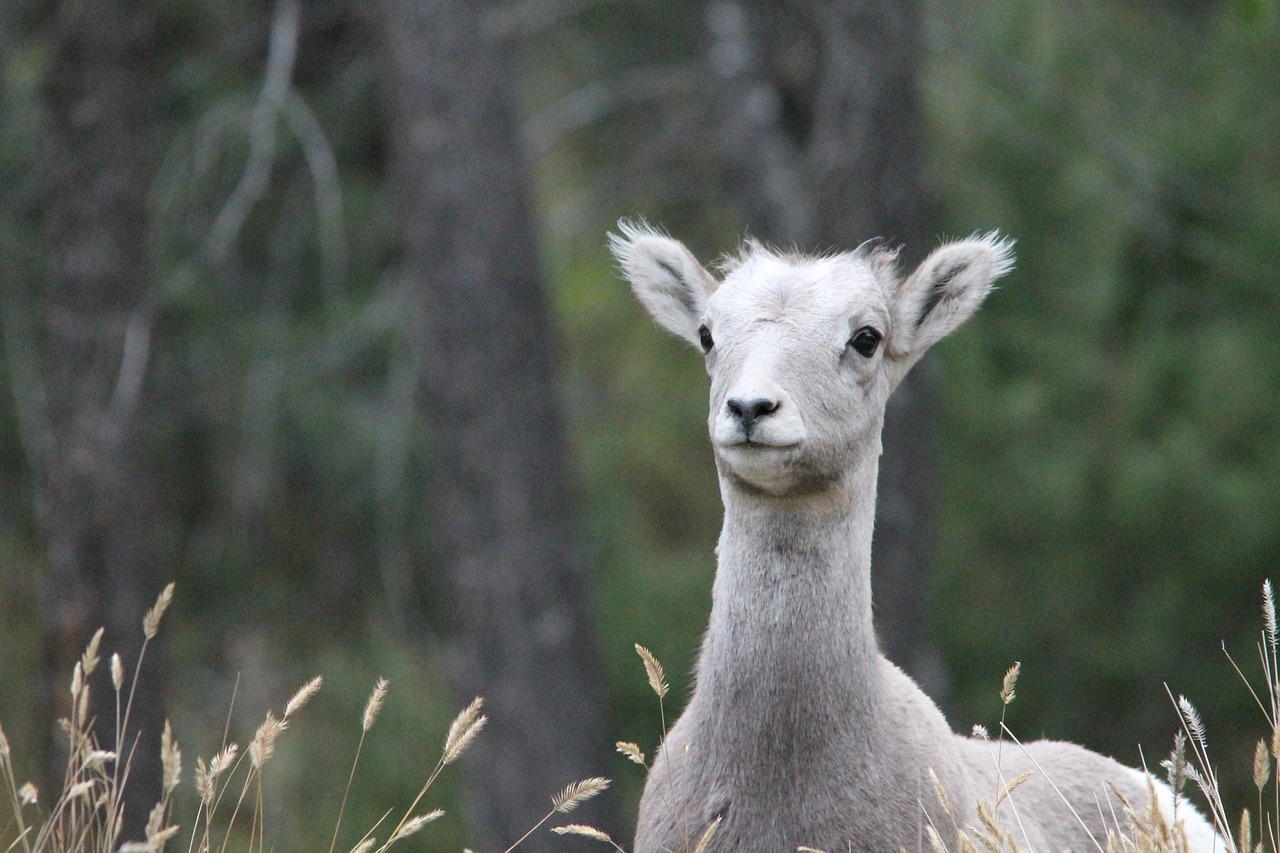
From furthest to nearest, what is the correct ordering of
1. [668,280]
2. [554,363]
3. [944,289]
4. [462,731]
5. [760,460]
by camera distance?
[554,363] → [668,280] → [944,289] → [760,460] → [462,731]

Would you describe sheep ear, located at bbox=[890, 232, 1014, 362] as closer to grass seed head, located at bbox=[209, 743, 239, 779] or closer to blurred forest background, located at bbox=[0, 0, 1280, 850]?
grass seed head, located at bbox=[209, 743, 239, 779]

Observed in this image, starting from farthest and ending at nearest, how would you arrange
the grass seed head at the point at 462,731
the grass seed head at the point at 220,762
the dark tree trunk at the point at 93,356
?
the dark tree trunk at the point at 93,356 < the grass seed head at the point at 462,731 < the grass seed head at the point at 220,762

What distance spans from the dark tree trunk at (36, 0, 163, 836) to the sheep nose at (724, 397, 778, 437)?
552 centimetres

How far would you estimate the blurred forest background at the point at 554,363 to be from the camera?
8617 mm

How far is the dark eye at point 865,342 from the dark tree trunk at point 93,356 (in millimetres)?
5360

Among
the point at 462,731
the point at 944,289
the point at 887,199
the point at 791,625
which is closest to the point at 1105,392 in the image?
the point at 887,199

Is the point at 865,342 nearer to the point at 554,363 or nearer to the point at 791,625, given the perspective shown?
the point at 791,625

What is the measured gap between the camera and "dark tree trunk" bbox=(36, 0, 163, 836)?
8.45 metres

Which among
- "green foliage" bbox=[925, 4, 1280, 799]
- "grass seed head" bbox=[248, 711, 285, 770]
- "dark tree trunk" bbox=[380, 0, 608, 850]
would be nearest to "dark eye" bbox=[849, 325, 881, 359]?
"grass seed head" bbox=[248, 711, 285, 770]

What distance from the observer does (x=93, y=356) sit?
28.2 feet

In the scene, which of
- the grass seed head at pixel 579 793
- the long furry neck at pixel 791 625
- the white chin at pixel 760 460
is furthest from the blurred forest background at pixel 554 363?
the grass seed head at pixel 579 793

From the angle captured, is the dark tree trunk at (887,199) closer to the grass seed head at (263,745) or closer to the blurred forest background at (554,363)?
the blurred forest background at (554,363)

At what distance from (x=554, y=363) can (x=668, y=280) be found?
3.97m

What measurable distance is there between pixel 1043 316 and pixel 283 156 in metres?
6.33
